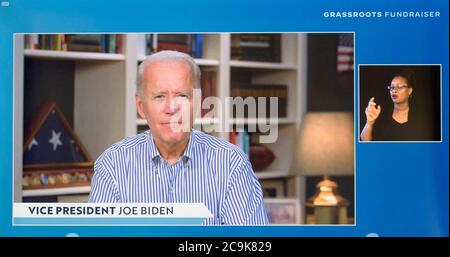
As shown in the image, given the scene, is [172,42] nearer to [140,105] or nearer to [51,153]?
[140,105]

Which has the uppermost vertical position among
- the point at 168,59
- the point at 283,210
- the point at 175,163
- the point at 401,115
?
the point at 168,59

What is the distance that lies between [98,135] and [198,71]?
327mm

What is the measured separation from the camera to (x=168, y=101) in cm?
213

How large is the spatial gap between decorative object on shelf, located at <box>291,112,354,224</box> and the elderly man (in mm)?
163

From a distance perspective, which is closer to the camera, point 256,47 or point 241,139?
point 241,139

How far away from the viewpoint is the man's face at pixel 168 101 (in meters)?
2.13

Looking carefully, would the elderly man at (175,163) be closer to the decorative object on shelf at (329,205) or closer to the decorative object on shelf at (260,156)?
the decorative object on shelf at (260,156)

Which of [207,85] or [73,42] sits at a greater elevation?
[73,42]

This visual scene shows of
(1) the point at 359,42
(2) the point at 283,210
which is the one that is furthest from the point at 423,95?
(2) the point at 283,210

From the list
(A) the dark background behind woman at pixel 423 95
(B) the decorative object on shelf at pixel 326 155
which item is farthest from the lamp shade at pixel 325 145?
(A) the dark background behind woman at pixel 423 95

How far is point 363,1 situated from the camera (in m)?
2.10

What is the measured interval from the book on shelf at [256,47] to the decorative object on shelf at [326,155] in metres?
0.23

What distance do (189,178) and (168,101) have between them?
21cm
